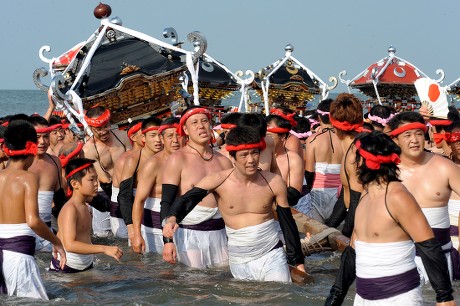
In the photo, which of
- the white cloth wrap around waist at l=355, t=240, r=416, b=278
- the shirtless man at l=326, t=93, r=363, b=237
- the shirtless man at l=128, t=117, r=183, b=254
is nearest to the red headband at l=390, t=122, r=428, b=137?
the white cloth wrap around waist at l=355, t=240, r=416, b=278

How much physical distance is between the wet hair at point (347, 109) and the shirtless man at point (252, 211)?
1.72m

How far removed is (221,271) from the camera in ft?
27.9

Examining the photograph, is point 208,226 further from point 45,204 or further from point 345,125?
point 45,204

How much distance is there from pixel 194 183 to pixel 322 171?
3.29m

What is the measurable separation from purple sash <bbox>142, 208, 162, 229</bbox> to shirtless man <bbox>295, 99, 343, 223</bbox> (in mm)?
2149

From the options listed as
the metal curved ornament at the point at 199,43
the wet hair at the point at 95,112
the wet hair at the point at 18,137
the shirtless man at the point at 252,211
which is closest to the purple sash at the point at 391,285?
the shirtless man at the point at 252,211

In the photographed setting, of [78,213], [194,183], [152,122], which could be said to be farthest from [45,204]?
[194,183]

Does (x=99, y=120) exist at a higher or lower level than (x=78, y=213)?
higher

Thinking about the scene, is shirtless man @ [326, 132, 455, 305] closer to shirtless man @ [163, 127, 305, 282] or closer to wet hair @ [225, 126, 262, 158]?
wet hair @ [225, 126, 262, 158]

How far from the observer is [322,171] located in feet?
36.8

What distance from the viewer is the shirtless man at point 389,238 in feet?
16.7

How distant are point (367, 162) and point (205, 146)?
3.30 m

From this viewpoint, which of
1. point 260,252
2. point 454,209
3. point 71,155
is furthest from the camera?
point 71,155

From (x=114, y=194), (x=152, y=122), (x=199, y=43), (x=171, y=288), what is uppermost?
(x=199, y=43)
